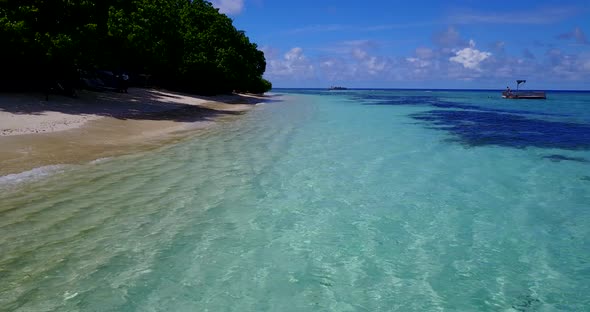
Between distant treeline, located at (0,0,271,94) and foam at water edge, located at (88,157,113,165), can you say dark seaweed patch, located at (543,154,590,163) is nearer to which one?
foam at water edge, located at (88,157,113,165)

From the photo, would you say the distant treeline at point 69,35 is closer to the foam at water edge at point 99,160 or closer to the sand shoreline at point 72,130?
the sand shoreline at point 72,130

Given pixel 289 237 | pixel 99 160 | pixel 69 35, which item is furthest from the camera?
pixel 69 35

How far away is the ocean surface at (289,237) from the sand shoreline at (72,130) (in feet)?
4.92

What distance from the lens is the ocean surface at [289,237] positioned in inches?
242

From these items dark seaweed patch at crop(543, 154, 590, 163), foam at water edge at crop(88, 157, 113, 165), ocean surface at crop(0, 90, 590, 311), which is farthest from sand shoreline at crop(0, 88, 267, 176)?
dark seaweed patch at crop(543, 154, 590, 163)

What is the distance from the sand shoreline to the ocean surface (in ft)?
4.92

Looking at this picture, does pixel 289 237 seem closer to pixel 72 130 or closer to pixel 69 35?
pixel 72 130

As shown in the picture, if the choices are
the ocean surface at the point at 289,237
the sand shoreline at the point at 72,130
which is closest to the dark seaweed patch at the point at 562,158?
the ocean surface at the point at 289,237

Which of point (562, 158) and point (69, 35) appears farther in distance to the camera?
point (69, 35)

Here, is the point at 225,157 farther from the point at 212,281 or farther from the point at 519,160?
the point at 519,160

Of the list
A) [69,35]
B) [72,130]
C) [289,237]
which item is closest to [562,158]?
[289,237]

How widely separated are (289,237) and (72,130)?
51.8 ft

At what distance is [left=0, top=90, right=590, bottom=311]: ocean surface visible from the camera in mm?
6156

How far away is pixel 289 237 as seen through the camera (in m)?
8.54
